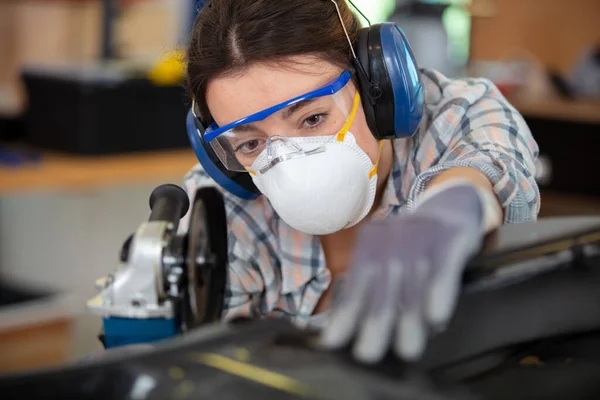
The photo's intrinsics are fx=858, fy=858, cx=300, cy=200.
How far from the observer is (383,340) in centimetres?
56

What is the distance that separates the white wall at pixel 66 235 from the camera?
2742 mm

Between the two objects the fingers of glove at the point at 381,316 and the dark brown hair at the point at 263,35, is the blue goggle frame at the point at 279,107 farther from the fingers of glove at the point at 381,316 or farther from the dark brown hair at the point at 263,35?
the fingers of glove at the point at 381,316

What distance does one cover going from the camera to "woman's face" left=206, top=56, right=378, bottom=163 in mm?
970

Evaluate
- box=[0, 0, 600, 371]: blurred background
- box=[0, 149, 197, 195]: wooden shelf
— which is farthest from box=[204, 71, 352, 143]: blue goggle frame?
box=[0, 149, 197, 195]: wooden shelf

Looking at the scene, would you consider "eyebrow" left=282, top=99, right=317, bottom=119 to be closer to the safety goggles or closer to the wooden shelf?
the safety goggles

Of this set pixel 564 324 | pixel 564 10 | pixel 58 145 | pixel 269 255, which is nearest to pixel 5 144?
pixel 58 145

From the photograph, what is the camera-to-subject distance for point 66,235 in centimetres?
282

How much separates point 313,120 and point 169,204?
206 mm

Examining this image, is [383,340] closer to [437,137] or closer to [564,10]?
[437,137]

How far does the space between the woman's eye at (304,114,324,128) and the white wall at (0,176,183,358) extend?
5.59 ft

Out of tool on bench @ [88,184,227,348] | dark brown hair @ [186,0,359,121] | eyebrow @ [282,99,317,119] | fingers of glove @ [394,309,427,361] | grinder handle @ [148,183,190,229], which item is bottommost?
tool on bench @ [88,184,227,348]

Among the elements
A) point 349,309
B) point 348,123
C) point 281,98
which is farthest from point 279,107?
point 349,309

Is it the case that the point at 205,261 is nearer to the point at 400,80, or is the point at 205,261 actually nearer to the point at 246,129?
the point at 246,129

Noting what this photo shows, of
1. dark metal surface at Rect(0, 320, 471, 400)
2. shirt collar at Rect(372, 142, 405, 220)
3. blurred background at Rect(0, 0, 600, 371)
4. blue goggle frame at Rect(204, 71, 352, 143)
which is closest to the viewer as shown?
dark metal surface at Rect(0, 320, 471, 400)
